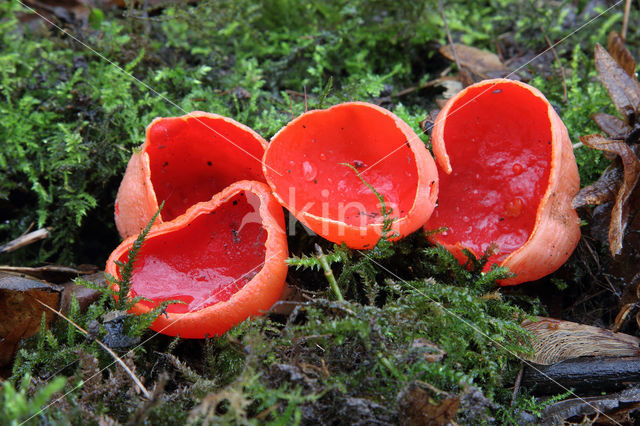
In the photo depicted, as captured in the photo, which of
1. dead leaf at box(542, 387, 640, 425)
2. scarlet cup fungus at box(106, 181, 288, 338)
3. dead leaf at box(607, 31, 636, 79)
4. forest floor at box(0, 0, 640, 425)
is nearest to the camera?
forest floor at box(0, 0, 640, 425)

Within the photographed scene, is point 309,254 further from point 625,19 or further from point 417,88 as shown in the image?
point 625,19

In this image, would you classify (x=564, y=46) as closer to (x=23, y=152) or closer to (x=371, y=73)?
(x=371, y=73)

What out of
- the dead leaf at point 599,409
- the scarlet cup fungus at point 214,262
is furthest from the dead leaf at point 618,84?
the scarlet cup fungus at point 214,262

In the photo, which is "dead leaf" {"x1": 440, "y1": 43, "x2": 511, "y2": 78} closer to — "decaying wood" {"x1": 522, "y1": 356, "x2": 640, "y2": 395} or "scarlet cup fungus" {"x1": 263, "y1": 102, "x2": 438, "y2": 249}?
"scarlet cup fungus" {"x1": 263, "y1": 102, "x2": 438, "y2": 249}

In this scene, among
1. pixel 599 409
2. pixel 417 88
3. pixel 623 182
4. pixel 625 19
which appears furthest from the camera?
pixel 625 19

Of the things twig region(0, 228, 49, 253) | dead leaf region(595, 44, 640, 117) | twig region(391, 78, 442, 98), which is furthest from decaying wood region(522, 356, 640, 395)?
twig region(0, 228, 49, 253)

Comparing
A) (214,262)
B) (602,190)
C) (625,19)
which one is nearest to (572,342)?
(602,190)
